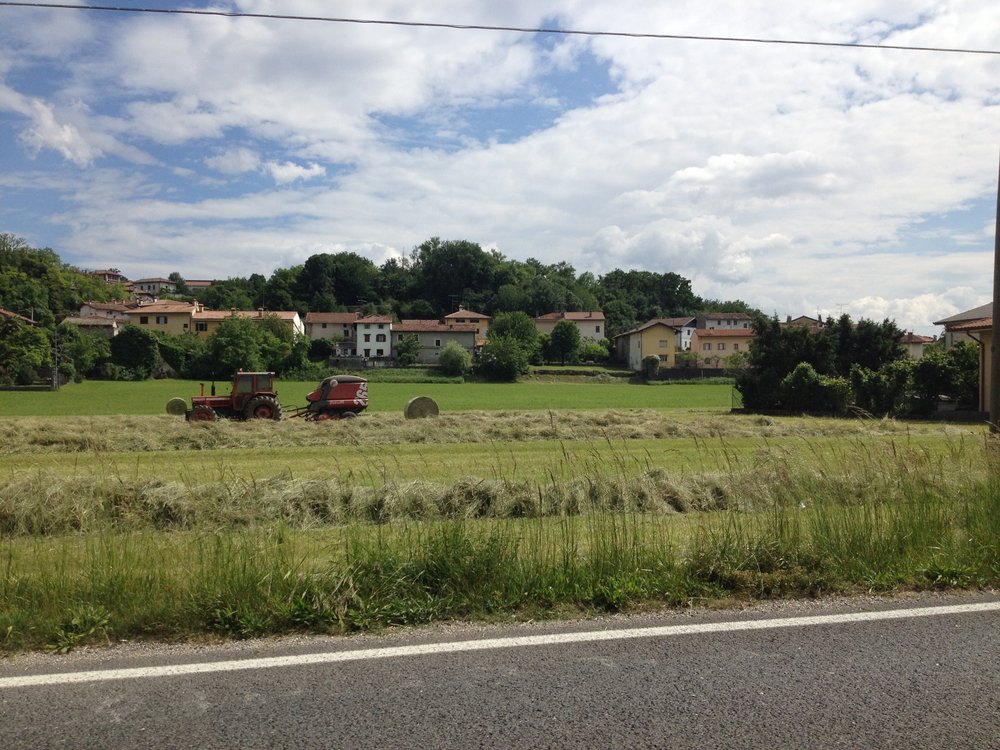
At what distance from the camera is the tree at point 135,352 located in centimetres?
8325

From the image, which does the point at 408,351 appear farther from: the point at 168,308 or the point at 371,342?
the point at 168,308

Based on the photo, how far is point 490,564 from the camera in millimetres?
5398

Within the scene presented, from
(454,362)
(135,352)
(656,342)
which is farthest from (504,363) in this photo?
(135,352)

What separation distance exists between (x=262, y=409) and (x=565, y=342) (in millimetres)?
93417

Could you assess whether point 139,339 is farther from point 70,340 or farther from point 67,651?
point 67,651

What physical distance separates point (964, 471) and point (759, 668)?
16.4 feet

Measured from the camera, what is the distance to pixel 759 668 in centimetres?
412

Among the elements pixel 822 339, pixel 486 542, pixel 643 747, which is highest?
pixel 822 339

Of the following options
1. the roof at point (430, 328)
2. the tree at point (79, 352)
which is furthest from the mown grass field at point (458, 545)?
the roof at point (430, 328)

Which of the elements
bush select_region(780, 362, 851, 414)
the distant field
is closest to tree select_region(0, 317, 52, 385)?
the distant field

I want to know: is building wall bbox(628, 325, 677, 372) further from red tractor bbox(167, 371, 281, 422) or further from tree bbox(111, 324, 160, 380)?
red tractor bbox(167, 371, 281, 422)

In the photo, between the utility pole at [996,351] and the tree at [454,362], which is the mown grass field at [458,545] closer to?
the utility pole at [996,351]

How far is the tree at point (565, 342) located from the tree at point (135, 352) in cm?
5893

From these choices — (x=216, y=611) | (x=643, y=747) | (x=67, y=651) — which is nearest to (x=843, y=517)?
(x=643, y=747)
